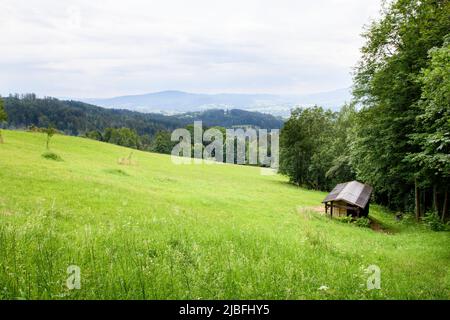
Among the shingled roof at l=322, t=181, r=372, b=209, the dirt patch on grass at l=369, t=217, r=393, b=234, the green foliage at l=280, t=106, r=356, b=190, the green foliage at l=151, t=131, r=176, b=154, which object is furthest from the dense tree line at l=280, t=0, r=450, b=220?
the green foliage at l=151, t=131, r=176, b=154

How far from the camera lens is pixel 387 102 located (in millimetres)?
31750

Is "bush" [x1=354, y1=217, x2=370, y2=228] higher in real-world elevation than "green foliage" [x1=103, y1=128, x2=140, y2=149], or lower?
lower

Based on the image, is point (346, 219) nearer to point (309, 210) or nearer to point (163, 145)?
point (309, 210)

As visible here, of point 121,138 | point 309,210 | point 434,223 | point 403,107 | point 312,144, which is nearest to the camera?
point 434,223

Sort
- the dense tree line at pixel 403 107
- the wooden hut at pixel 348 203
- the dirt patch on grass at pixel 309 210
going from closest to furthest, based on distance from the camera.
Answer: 1. the dense tree line at pixel 403 107
2. the wooden hut at pixel 348 203
3. the dirt patch on grass at pixel 309 210

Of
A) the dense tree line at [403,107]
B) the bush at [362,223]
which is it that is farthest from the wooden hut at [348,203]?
the dense tree line at [403,107]

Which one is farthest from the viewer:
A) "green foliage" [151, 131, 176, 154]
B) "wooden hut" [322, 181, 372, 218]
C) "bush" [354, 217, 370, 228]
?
"green foliage" [151, 131, 176, 154]

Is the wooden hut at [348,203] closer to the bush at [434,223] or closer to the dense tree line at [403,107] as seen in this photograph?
the dense tree line at [403,107]

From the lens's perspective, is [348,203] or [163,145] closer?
[348,203]

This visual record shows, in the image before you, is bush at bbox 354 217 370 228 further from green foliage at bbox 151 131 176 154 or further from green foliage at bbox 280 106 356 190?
green foliage at bbox 151 131 176 154

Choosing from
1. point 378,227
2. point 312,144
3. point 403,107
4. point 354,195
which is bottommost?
point 378,227

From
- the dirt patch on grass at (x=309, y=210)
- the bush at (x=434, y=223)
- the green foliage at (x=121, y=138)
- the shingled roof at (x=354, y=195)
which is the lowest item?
the dirt patch on grass at (x=309, y=210)

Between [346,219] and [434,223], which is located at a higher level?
[434,223]

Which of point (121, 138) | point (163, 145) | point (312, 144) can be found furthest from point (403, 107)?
point (121, 138)
